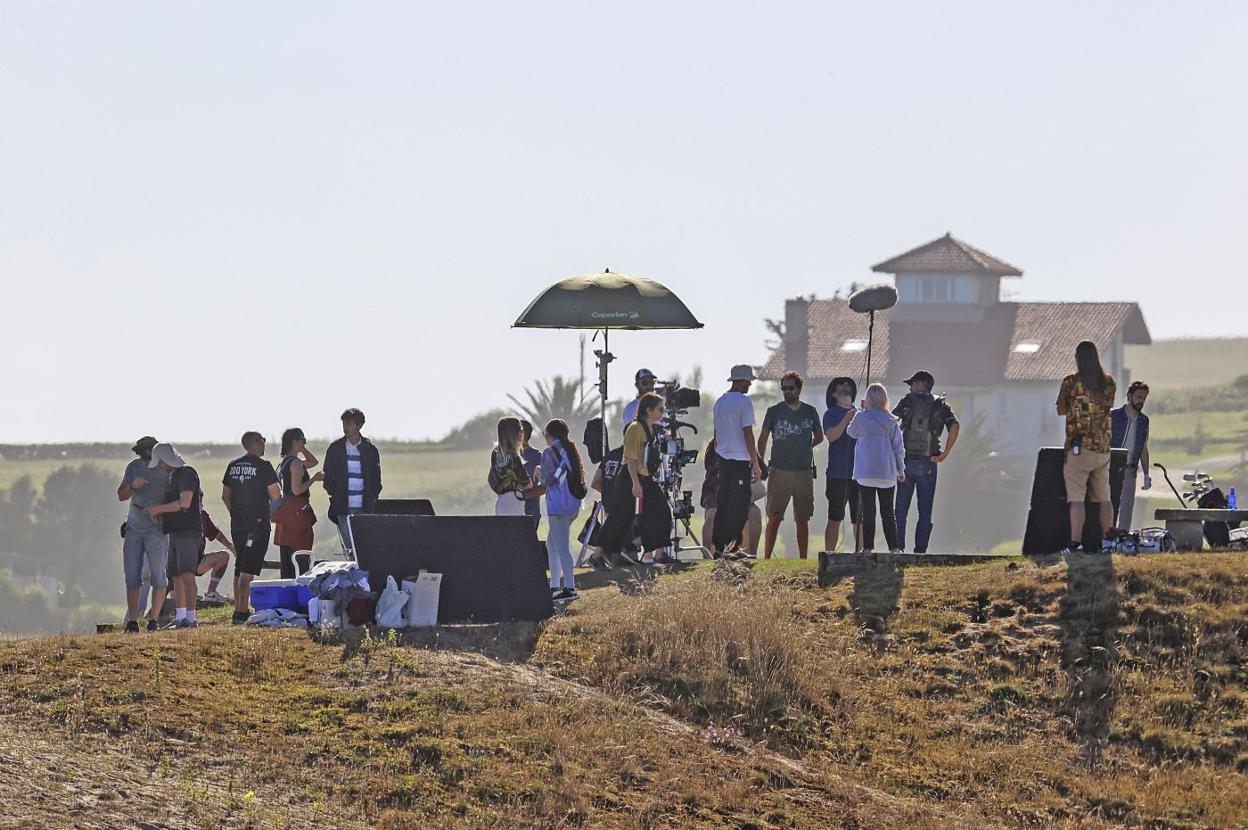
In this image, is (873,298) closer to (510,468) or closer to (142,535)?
(510,468)

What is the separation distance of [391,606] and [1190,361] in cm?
17327

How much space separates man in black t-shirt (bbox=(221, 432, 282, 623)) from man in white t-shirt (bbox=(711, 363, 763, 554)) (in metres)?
4.24

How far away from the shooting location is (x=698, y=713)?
1588 cm

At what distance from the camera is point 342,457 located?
19.6m

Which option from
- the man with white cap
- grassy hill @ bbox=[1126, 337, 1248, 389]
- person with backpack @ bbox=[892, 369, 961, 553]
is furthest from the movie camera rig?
grassy hill @ bbox=[1126, 337, 1248, 389]

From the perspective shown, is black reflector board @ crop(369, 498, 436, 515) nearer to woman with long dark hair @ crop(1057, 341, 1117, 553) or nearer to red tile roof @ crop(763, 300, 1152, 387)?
woman with long dark hair @ crop(1057, 341, 1117, 553)

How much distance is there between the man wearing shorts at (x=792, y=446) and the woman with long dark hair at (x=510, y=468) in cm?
246

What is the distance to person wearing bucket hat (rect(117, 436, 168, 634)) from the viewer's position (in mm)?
18219

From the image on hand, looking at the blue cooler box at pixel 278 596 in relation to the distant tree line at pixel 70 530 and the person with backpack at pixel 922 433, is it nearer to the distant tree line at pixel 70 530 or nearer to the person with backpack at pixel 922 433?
the person with backpack at pixel 922 433

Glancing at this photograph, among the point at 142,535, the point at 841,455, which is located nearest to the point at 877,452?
the point at 841,455

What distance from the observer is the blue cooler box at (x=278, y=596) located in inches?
715

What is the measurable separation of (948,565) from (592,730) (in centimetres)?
575

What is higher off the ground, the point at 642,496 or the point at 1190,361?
the point at 1190,361

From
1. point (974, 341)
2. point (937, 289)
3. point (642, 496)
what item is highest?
point (937, 289)
